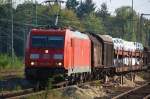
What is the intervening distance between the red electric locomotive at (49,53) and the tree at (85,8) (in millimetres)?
115538

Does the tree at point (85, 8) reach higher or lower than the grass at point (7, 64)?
higher

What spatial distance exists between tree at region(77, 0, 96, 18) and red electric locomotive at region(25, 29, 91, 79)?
4549 inches

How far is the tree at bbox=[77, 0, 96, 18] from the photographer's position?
477 feet

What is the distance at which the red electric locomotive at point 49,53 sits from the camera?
27.5 m

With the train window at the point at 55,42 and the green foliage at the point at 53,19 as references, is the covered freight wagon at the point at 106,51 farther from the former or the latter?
the train window at the point at 55,42

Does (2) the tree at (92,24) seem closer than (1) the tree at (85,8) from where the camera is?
Yes

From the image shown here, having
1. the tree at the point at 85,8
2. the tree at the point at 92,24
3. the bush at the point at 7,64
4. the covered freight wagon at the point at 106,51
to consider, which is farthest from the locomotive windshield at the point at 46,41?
the tree at the point at 85,8

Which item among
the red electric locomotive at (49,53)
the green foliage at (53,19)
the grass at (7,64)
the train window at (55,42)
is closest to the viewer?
the red electric locomotive at (49,53)

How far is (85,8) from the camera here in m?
149

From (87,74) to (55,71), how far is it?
22.6ft

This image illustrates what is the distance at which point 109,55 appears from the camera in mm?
41750

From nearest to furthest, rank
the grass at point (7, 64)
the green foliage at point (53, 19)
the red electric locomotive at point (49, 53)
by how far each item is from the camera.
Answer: the red electric locomotive at point (49, 53) < the grass at point (7, 64) < the green foliage at point (53, 19)

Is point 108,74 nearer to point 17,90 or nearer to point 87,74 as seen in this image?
point 87,74

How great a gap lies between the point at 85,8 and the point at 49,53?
121670 millimetres
